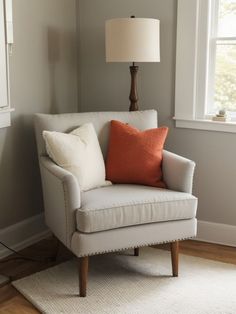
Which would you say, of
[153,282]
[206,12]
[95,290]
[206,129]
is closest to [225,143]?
[206,129]

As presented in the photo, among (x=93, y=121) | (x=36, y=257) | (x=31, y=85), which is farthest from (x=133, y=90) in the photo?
(x=36, y=257)

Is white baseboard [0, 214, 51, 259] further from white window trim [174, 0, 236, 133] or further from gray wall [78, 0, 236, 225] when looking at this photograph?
white window trim [174, 0, 236, 133]

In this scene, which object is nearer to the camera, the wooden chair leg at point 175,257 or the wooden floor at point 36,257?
the wooden floor at point 36,257

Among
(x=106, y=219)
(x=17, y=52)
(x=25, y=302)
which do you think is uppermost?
(x=17, y=52)

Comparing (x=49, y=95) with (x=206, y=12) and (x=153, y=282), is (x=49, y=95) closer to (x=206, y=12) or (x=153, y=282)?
(x=206, y=12)

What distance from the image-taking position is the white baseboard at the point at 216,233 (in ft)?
10.4

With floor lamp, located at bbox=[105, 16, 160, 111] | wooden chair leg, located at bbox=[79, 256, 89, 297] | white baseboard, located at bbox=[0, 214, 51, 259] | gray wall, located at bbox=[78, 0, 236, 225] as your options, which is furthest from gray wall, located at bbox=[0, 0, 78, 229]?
wooden chair leg, located at bbox=[79, 256, 89, 297]

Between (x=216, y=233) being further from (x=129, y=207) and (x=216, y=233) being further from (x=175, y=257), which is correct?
(x=129, y=207)

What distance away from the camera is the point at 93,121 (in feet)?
9.73

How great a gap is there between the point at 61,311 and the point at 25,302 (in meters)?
0.22

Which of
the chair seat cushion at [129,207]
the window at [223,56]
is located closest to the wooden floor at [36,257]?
the chair seat cushion at [129,207]

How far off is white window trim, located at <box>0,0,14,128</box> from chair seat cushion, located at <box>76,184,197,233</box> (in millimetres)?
711

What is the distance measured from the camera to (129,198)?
2.51 m

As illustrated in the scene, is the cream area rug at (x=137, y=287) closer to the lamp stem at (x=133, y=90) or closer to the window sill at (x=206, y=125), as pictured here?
the window sill at (x=206, y=125)
